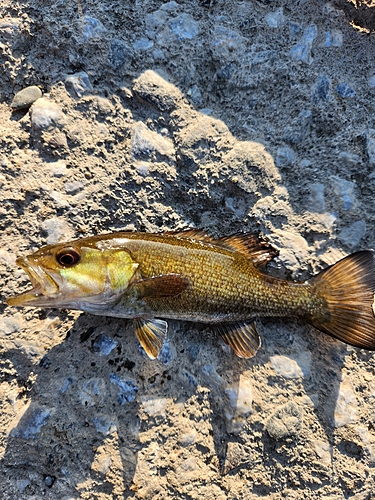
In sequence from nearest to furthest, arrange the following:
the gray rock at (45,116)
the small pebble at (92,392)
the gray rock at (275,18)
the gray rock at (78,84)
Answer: the small pebble at (92,392) < the gray rock at (45,116) < the gray rock at (78,84) < the gray rock at (275,18)

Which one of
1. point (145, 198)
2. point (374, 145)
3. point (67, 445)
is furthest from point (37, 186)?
point (374, 145)

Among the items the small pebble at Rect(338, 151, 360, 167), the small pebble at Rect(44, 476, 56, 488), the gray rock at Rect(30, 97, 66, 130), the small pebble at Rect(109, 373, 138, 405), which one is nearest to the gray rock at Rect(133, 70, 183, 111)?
the gray rock at Rect(30, 97, 66, 130)

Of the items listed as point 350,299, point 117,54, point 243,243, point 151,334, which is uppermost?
point 117,54

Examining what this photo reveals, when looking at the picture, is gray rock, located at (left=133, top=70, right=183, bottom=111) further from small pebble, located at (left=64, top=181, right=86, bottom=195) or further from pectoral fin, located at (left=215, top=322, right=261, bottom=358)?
pectoral fin, located at (left=215, top=322, right=261, bottom=358)

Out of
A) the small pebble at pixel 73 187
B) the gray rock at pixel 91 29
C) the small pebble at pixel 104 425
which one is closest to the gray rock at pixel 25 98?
the gray rock at pixel 91 29

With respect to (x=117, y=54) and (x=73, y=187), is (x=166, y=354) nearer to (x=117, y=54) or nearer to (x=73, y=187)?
(x=73, y=187)

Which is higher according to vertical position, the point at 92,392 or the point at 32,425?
the point at 92,392

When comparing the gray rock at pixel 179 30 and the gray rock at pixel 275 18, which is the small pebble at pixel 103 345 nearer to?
the gray rock at pixel 179 30

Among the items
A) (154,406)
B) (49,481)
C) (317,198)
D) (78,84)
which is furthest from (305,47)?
(49,481)
